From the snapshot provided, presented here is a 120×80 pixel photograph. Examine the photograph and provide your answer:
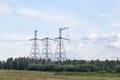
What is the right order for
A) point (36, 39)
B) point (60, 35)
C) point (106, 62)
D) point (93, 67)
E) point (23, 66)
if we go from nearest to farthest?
point (60, 35) → point (36, 39) → point (93, 67) → point (106, 62) → point (23, 66)

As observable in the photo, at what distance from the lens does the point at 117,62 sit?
174 m

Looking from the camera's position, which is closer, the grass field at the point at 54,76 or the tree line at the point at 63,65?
the grass field at the point at 54,76

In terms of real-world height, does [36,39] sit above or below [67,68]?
above

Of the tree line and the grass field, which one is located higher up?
the tree line

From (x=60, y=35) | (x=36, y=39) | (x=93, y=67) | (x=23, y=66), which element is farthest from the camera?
(x=23, y=66)

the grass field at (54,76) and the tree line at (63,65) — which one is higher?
the tree line at (63,65)

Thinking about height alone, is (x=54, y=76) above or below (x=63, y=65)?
below

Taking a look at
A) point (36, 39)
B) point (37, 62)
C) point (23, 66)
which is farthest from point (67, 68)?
point (23, 66)

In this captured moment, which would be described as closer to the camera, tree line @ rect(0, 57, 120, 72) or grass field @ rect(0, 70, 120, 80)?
grass field @ rect(0, 70, 120, 80)

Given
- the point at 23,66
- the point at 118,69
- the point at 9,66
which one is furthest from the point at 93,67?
the point at 9,66

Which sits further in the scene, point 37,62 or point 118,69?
point 37,62

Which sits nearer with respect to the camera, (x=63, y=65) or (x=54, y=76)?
(x=54, y=76)

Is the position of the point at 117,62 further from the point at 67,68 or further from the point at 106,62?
the point at 67,68

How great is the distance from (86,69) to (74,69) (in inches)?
243
